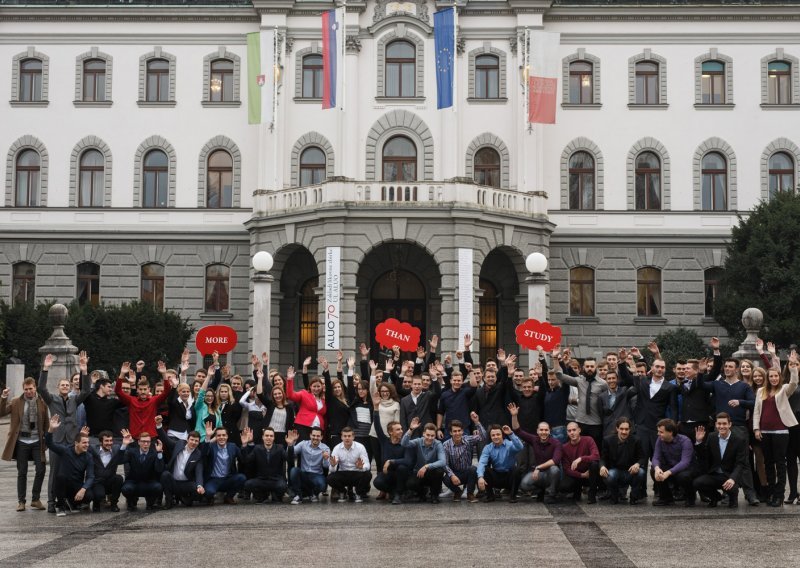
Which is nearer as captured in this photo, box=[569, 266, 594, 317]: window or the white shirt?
the white shirt

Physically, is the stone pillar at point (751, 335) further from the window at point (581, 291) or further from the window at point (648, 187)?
the window at point (648, 187)

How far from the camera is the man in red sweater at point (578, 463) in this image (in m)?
16.8

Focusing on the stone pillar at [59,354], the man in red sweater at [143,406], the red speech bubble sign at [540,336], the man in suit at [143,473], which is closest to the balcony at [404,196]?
the stone pillar at [59,354]

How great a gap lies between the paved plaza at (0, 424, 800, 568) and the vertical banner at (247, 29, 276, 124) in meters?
22.9

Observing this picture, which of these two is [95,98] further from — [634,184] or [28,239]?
[634,184]

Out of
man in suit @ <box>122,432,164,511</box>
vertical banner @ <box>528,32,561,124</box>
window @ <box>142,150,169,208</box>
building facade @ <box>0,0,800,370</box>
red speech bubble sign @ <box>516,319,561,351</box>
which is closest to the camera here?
man in suit @ <box>122,432,164,511</box>

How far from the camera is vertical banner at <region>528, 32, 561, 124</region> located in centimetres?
3716

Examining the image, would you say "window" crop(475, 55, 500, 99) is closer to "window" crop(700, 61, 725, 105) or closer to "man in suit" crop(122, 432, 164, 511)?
"window" crop(700, 61, 725, 105)

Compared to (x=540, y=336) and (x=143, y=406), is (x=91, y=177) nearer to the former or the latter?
(x=143, y=406)

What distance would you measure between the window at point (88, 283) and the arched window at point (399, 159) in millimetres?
11333

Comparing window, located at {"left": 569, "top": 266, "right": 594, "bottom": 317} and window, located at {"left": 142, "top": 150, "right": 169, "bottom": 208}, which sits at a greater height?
window, located at {"left": 142, "top": 150, "right": 169, "bottom": 208}

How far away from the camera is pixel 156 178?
40.7 metres

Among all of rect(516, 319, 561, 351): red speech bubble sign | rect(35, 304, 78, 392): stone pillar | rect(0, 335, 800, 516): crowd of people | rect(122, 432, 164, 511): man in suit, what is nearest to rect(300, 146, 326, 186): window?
rect(35, 304, 78, 392): stone pillar

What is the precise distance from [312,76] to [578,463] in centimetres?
2606
